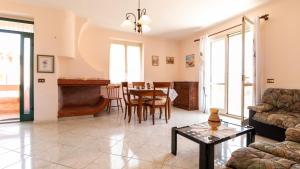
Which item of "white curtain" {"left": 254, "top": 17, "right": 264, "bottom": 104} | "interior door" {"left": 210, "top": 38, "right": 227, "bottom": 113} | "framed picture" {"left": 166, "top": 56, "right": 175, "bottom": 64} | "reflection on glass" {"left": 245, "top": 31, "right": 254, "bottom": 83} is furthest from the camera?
"framed picture" {"left": 166, "top": 56, "right": 175, "bottom": 64}

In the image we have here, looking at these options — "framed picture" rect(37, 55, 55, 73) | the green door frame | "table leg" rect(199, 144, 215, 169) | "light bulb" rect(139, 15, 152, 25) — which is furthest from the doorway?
"table leg" rect(199, 144, 215, 169)

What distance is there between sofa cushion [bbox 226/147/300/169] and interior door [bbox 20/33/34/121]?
4.38 m

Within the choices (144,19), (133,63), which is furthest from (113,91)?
(144,19)

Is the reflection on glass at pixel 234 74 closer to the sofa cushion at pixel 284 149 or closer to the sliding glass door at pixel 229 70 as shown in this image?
the sliding glass door at pixel 229 70

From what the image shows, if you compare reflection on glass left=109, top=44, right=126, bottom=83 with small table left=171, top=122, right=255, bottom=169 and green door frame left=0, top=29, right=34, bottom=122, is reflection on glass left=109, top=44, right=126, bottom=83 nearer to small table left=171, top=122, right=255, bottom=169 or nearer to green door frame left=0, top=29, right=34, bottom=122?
green door frame left=0, top=29, right=34, bottom=122

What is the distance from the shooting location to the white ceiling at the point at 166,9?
142 inches

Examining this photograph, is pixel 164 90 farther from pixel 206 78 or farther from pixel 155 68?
pixel 155 68

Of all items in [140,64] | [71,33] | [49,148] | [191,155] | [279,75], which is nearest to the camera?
[191,155]

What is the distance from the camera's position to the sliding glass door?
4.04 m

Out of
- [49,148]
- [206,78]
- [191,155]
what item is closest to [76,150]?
[49,148]

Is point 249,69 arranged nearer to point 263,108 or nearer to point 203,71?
point 263,108

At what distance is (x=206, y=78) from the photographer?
530 cm

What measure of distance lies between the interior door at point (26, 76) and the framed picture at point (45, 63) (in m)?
0.30

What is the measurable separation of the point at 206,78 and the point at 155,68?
194 cm
